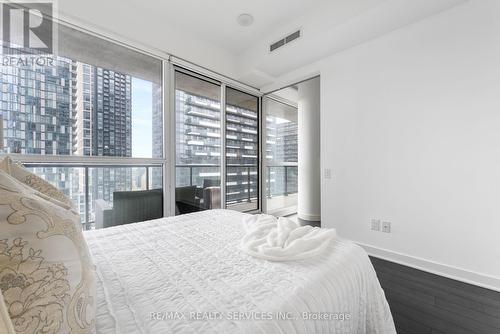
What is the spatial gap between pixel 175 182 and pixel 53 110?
146 cm

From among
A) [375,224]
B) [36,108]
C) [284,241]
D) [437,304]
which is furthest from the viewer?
[375,224]

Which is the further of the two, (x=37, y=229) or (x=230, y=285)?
(x=230, y=285)

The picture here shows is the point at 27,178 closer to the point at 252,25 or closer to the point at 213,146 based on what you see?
the point at 213,146

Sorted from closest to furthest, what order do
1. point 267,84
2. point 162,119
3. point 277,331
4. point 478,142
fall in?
1. point 277,331
2. point 478,142
3. point 162,119
4. point 267,84

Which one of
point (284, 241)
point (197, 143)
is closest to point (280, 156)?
point (197, 143)

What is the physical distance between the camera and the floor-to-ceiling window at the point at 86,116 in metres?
1.90

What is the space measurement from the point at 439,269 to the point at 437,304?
A: 25.9 inches

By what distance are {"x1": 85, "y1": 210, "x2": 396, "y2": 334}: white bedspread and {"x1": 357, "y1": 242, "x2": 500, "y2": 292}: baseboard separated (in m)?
1.49

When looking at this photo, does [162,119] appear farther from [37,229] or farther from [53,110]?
[37,229]

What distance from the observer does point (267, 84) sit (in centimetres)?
384

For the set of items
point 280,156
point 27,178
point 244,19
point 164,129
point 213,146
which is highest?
point 244,19

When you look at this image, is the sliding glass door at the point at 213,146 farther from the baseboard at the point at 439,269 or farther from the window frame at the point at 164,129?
the baseboard at the point at 439,269

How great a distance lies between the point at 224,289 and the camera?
2.62 ft

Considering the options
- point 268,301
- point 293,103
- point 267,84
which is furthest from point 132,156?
point 293,103
